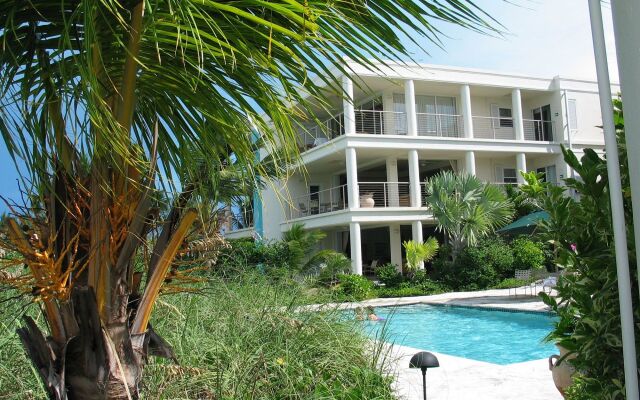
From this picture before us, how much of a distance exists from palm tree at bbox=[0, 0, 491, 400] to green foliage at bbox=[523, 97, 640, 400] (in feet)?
3.33

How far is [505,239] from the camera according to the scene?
23578 mm

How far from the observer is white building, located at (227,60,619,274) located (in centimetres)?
2317

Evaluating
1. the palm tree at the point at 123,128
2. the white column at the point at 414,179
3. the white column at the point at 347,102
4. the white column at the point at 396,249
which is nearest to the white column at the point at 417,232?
the white column at the point at 414,179

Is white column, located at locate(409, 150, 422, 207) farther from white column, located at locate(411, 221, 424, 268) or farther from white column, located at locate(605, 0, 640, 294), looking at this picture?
white column, located at locate(605, 0, 640, 294)

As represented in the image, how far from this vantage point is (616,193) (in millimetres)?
1754

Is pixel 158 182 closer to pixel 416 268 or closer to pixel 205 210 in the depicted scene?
pixel 205 210

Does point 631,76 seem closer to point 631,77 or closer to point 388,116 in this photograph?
point 631,77

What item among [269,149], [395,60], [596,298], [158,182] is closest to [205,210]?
[158,182]

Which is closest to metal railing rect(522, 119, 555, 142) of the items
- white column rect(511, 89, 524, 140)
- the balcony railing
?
the balcony railing

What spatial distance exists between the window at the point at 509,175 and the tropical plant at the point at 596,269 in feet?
83.5

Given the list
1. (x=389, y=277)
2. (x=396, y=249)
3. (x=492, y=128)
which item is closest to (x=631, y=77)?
(x=389, y=277)

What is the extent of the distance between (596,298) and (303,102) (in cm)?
149

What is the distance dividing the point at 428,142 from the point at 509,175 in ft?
19.5

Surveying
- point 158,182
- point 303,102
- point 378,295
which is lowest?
point 378,295
